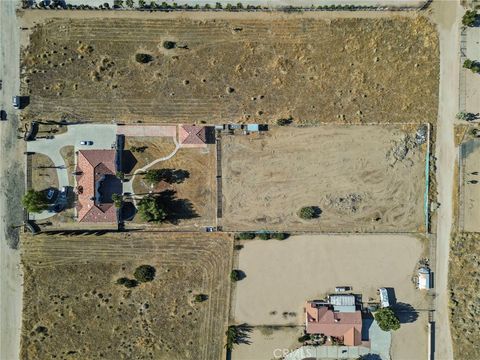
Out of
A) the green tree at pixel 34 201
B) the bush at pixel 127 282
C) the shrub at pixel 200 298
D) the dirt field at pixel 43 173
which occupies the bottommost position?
the shrub at pixel 200 298

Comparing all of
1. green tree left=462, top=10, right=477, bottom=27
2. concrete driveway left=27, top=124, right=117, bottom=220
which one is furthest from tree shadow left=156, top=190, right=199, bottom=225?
green tree left=462, top=10, right=477, bottom=27

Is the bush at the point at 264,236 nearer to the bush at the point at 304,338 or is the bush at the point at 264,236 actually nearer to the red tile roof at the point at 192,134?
the bush at the point at 304,338

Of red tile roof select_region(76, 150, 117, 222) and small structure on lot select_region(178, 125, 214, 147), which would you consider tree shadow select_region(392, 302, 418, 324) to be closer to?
small structure on lot select_region(178, 125, 214, 147)

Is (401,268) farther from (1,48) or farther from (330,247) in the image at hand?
(1,48)

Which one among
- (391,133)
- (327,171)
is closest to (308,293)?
(327,171)

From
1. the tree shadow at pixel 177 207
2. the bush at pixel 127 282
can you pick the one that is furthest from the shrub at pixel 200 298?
the tree shadow at pixel 177 207

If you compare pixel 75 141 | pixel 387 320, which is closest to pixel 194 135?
pixel 75 141

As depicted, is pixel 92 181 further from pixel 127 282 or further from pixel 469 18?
pixel 469 18
